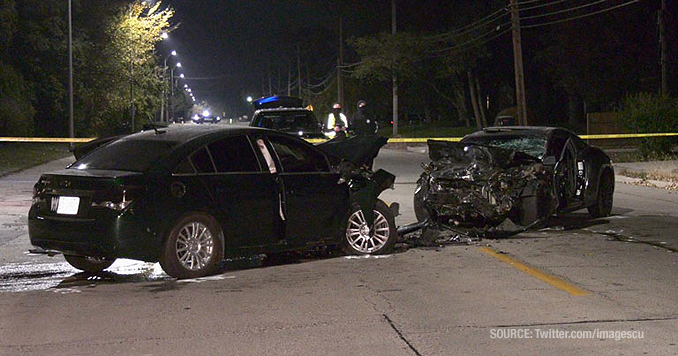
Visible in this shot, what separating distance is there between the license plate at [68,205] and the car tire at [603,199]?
7998 mm

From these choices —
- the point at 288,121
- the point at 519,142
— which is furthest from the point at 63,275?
the point at 288,121

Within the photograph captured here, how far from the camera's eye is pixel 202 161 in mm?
9406

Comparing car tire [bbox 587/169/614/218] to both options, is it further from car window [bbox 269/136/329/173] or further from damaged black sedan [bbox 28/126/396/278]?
car window [bbox 269/136/329/173]

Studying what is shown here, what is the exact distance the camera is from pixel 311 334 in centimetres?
686

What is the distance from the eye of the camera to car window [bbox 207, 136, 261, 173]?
955 cm

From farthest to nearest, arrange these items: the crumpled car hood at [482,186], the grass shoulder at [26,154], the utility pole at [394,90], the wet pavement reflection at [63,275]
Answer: the utility pole at [394,90] < the grass shoulder at [26,154] < the crumpled car hood at [482,186] < the wet pavement reflection at [63,275]

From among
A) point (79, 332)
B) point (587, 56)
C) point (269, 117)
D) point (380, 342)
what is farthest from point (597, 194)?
point (587, 56)

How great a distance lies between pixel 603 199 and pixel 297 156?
234 inches

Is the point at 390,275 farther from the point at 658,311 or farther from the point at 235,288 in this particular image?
the point at 658,311

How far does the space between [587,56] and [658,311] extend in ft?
150

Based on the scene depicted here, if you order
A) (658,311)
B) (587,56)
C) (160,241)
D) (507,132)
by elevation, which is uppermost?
(587,56)

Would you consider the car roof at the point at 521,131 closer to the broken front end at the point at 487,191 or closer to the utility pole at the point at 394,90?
the broken front end at the point at 487,191

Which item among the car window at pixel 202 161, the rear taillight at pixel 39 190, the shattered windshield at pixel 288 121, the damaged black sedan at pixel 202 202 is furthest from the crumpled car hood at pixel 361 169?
the shattered windshield at pixel 288 121

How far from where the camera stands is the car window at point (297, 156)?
33.1 ft
